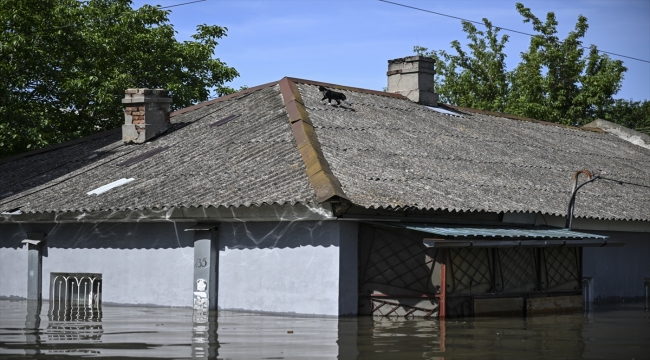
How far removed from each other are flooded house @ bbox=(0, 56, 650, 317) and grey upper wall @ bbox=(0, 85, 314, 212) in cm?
5

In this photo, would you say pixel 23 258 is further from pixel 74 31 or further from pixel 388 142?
pixel 74 31

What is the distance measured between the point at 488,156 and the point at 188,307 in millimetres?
7323

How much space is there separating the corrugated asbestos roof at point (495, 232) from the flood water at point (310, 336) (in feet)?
4.39

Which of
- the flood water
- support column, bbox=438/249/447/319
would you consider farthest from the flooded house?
the flood water

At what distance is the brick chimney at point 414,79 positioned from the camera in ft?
84.1

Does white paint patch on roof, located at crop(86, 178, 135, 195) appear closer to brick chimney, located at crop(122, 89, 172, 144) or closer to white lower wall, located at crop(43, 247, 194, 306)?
white lower wall, located at crop(43, 247, 194, 306)

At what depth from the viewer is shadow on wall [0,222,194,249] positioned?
17828 mm

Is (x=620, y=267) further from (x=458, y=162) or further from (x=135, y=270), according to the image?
(x=135, y=270)

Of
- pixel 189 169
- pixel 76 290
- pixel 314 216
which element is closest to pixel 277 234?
pixel 314 216

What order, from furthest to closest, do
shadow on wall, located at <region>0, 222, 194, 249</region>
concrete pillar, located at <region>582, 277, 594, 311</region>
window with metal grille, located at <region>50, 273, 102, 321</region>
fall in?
concrete pillar, located at <region>582, 277, 594, 311</region>
window with metal grille, located at <region>50, 273, 102, 321</region>
shadow on wall, located at <region>0, 222, 194, 249</region>

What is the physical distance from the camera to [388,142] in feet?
64.5

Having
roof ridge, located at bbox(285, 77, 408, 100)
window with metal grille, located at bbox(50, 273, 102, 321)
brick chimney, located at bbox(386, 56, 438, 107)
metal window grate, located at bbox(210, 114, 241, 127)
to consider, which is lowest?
window with metal grille, located at bbox(50, 273, 102, 321)

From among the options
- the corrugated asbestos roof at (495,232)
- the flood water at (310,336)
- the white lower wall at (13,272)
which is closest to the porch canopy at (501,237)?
the corrugated asbestos roof at (495,232)

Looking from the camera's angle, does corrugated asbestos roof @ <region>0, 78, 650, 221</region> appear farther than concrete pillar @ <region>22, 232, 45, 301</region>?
No
